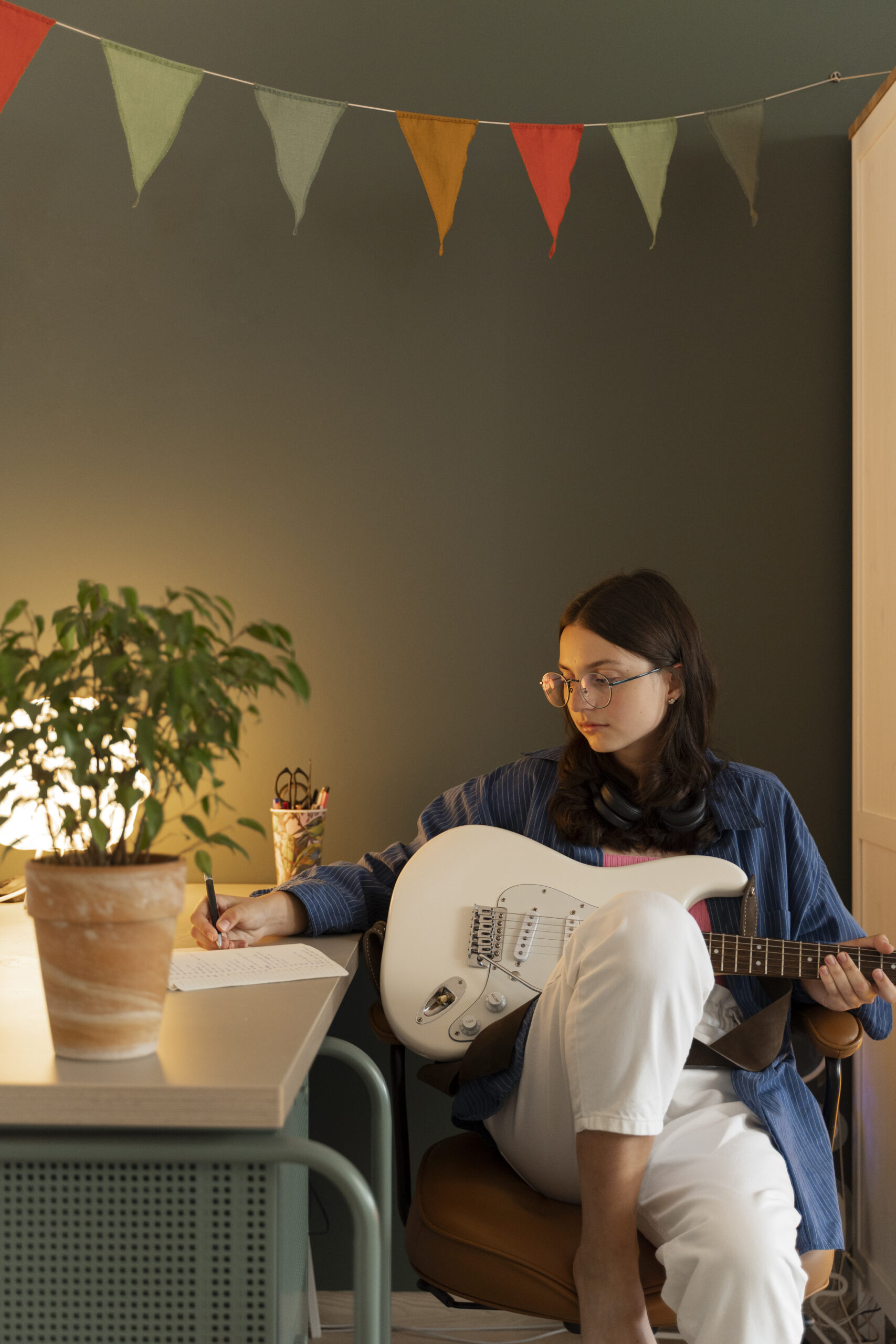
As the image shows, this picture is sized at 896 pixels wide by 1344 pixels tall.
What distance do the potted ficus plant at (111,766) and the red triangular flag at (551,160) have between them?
1.52m

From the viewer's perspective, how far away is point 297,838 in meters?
2.10

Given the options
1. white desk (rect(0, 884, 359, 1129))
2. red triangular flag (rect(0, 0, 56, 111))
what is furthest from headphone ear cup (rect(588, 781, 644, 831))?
red triangular flag (rect(0, 0, 56, 111))

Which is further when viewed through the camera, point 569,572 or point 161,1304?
point 569,572

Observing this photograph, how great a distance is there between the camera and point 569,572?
2314 millimetres

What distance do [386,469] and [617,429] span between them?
1.65 feet

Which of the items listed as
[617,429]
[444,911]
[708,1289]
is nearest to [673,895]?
[444,911]

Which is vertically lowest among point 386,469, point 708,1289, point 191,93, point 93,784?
point 708,1289

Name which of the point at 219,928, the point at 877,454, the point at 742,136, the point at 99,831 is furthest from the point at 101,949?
the point at 742,136

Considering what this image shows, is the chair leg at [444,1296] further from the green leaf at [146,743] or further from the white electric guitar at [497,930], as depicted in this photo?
the green leaf at [146,743]

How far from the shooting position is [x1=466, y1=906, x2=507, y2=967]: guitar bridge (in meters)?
1.60

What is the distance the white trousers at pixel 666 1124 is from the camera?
119 centimetres

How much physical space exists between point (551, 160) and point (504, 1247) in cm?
195

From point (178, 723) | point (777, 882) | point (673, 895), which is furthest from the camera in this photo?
point (777, 882)

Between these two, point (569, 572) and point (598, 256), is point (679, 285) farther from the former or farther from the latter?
point (569, 572)
